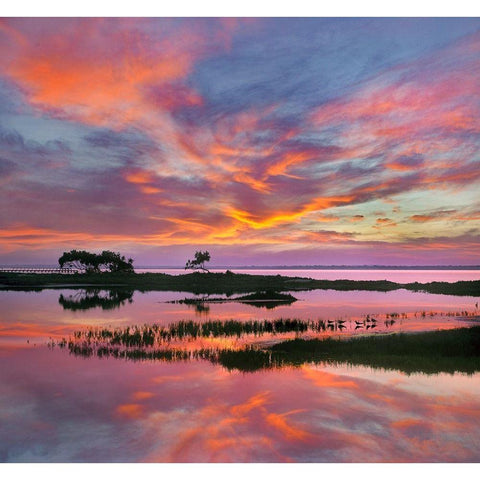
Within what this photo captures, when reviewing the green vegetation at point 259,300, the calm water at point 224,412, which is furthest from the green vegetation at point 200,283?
the calm water at point 224,412

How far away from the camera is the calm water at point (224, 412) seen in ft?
31.3

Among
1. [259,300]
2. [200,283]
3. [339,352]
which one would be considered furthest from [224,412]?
[200,283]

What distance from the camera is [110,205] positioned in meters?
25.8

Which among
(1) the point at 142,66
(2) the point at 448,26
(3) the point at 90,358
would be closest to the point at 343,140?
(2) the point at 448,26

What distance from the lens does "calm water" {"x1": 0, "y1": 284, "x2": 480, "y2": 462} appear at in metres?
9.53

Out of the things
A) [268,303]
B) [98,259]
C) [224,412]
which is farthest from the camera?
[98,259]

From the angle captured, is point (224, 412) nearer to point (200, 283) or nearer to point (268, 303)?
point (268, 303)

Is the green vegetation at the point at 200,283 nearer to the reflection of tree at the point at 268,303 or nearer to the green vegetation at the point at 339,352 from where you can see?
the reflection of tree at the point at 268,303

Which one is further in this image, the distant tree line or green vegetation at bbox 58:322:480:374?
the distant tree line

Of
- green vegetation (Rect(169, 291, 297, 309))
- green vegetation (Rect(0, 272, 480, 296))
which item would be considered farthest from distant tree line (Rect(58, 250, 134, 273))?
green vegetation (Rect(169, 291, 297, 309))

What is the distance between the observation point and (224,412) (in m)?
11.2

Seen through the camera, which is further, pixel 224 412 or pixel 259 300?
pixel 259 300

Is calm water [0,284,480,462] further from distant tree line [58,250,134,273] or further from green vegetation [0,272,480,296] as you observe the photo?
distant tree line [58,250,134,273]

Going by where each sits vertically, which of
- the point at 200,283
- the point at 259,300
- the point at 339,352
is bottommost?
the point at 339,352
